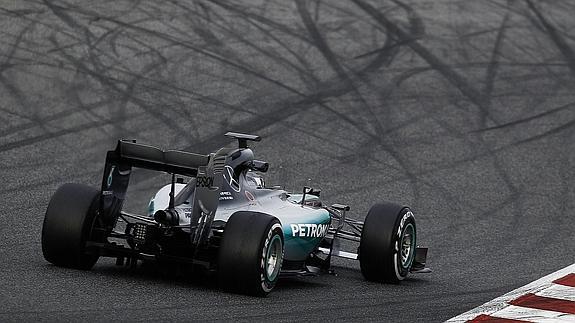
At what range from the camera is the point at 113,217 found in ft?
31.6

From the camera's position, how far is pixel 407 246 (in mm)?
10719

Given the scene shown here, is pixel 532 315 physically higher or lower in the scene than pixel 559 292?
lower

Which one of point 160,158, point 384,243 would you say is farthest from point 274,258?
point 384,243

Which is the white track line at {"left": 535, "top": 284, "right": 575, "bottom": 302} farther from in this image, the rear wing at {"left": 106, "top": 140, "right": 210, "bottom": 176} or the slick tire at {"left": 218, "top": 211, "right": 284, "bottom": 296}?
the rear wing at {"left": 106, "top": 140, "right": 210, "bottom": 176}

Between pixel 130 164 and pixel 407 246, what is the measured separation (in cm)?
268

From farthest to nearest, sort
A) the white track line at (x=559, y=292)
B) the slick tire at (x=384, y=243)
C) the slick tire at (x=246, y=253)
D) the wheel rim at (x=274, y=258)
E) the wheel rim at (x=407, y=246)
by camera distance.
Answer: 1. the wheel rim at (x=407, y=246)
2. the slick tire at (x=384, y=243)
3. the white track line at (x=559, y=292)
4. the wheel rim at (x=274, y=258)
5. the slick tire at (x=246, y=253)

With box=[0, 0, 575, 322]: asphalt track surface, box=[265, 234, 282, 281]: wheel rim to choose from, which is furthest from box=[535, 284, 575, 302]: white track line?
box=[265, 234, 282, 281]: wheel rim

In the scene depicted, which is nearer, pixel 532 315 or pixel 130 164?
pixel 532 315

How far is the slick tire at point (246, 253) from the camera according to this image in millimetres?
8898

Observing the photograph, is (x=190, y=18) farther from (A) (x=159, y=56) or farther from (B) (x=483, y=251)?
(B) (x=483, y=251)

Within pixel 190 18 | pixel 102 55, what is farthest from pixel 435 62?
pixel 102 55

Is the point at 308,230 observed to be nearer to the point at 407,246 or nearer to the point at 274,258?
the point at 274,258

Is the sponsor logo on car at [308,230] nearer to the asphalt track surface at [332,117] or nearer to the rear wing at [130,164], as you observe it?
the asphalt track surface at [332,117]

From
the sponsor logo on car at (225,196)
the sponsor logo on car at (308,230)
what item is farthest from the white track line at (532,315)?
the sponsor logo on car at (225,196)
